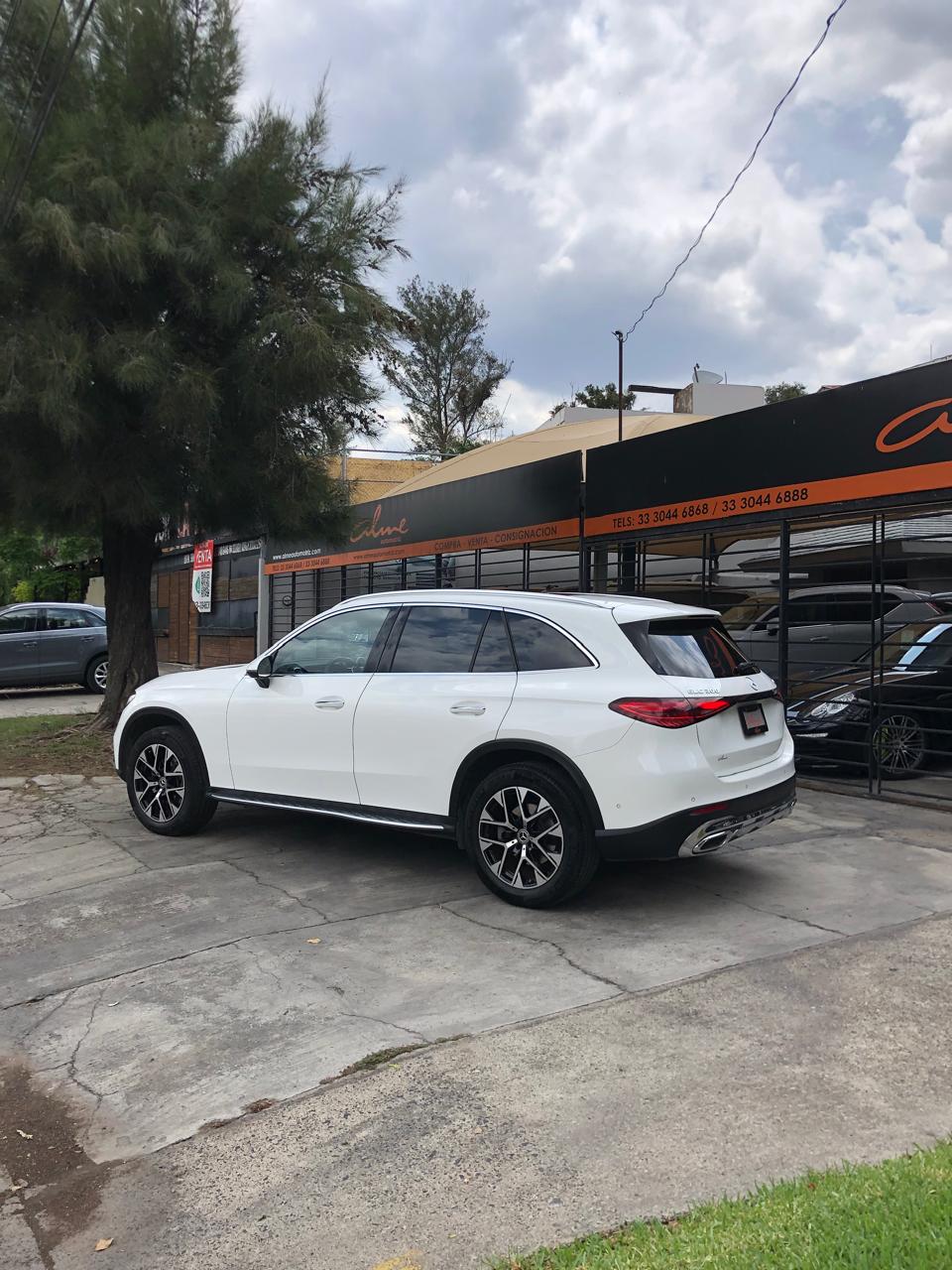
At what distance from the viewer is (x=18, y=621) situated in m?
18.1

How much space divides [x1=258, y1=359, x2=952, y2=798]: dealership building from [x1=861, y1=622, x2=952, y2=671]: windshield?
0.85 ft

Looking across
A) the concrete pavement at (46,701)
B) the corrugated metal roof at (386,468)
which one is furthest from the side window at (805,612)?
the corrugated metal roof at (386,468)

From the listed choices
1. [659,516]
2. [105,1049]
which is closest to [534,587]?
[659,516]

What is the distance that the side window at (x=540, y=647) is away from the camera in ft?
18.3

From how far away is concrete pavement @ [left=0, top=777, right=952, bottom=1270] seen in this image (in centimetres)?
294

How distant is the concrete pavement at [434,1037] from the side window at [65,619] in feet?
41.1

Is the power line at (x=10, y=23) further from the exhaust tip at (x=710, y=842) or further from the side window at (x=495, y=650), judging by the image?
the exhaust tip at (x=710, y=842)

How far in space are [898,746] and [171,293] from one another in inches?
337

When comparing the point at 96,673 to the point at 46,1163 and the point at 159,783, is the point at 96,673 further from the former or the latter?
the point at 46,1163

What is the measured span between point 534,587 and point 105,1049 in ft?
33.0

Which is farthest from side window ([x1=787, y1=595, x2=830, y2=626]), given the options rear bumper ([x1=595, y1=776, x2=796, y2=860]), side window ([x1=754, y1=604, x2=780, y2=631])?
rear bumper ([x1=595, y1=776, x2=796, y2=860])

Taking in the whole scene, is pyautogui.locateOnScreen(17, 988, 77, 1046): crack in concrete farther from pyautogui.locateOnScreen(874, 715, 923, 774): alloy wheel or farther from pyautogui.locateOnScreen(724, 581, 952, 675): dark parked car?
pyautogui.locateOnScreen(724, 581, 952, 675): dark parked car

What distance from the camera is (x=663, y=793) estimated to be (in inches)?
200

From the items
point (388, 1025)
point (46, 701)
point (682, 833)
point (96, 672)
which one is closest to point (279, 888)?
point (388, 1025)
